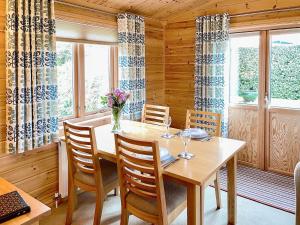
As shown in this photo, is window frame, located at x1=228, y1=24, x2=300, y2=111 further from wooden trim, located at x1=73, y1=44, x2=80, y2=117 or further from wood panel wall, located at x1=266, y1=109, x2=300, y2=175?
wooden trim, located at x1=73, y1=44, x2=80, y2=117

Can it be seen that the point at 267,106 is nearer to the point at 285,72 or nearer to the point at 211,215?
the point at 285,72

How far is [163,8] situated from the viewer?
153 inches

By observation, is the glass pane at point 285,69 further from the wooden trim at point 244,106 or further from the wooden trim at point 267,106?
the wooden trim at point 244,106

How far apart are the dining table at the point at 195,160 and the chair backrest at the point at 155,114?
0.23 meters

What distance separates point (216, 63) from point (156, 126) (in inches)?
53.5

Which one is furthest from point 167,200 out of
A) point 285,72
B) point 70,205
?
point 285,72

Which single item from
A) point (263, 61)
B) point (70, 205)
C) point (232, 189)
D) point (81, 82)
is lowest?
point (70, 205)

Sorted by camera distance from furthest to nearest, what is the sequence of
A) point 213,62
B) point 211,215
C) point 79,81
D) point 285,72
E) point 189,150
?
point 213,62 → point 285,72 → point 79,81 → point 211,215 → point 189,150

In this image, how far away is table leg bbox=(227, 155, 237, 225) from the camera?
245cm

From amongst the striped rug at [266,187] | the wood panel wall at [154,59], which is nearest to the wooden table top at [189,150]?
the striped rug at [266,187]

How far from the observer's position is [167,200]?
2.04 m

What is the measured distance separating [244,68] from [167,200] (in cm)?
251

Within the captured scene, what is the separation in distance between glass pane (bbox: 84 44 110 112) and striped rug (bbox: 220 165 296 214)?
1.94m

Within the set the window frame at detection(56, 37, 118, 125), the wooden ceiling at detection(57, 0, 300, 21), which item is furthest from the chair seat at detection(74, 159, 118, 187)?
the wooden ceiling at detection(57, 0, 300, 21)
